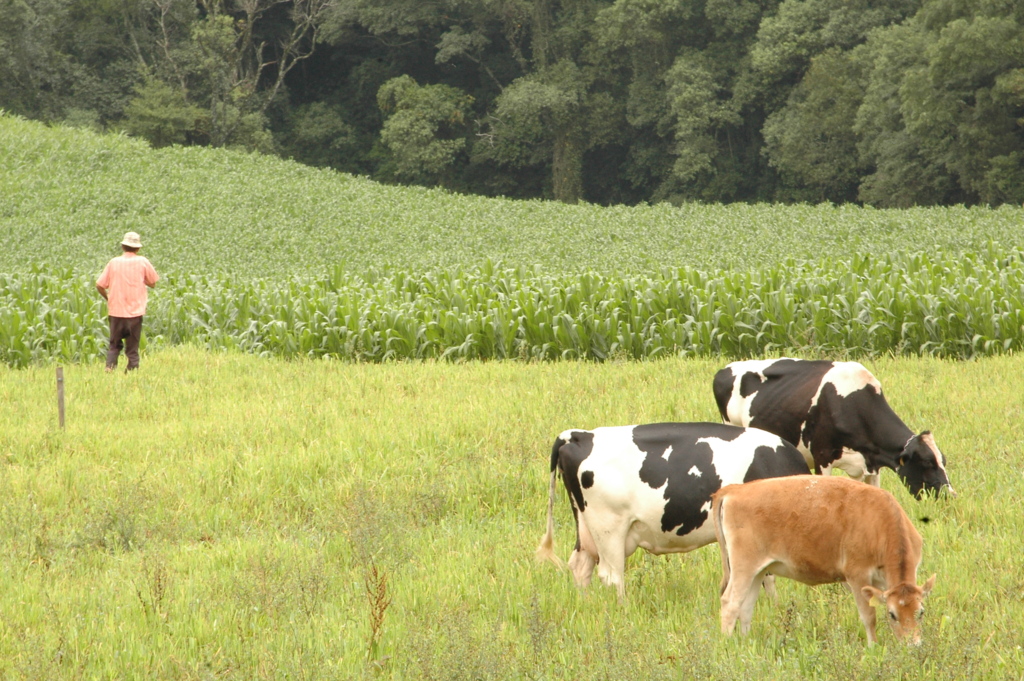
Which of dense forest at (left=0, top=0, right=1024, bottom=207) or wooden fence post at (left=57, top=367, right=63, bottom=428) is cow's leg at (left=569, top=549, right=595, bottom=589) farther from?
dense forest at (left=0, top=0, right=1024, bottom=207)

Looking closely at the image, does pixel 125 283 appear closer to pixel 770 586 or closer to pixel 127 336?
pixel 127 336

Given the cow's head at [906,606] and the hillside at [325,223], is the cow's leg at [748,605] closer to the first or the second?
the cow's head at [906,606]

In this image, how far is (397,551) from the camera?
5.71 m

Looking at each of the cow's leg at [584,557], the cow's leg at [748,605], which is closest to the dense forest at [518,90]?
the cow's leg at [584,557]

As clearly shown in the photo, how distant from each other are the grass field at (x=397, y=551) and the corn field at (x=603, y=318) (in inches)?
82.1

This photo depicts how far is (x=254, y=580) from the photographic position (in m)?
5.15

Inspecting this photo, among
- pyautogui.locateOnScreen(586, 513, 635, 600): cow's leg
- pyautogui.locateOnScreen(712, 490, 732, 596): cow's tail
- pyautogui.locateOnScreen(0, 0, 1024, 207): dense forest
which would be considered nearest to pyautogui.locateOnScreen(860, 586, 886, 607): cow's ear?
pyautogui.locateOnScreen(712, 490, 732, 596): cow's tail

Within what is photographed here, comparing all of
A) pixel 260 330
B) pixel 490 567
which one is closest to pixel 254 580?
pixel 490 567

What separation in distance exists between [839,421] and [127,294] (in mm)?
8910

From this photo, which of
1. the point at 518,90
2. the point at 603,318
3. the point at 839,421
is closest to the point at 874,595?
the point at 839,421

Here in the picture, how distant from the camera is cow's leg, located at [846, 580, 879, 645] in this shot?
392 cm

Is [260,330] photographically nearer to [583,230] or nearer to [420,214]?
[583,230]

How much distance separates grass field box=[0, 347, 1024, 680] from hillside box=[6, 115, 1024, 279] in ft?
42.5

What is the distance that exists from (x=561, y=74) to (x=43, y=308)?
45169 millimetres
